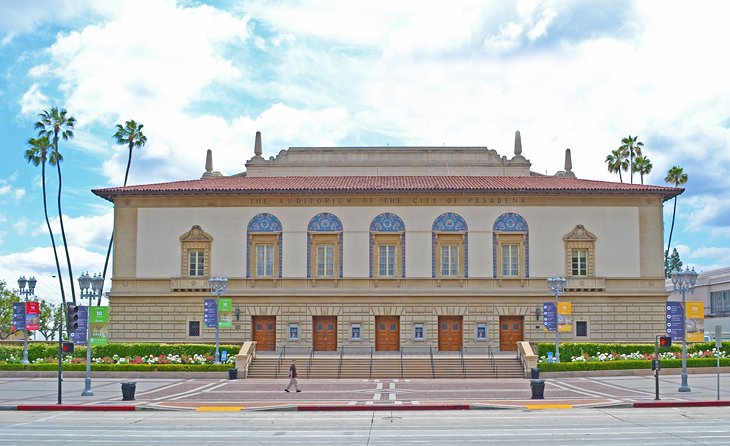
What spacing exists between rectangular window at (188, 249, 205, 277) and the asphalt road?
24.6m

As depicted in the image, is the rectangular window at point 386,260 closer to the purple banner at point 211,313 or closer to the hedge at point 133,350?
the hedge at point 133,350

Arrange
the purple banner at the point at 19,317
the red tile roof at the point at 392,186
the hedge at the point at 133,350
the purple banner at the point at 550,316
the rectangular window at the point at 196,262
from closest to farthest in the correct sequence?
the purple banner at the point at 550,316, the purple banner at the point at 19,317, the hedge at the point at 133,350, the red tile roof at the point at 392,186, the rectangular window at the point at 196,262

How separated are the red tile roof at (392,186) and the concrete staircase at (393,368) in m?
10.9

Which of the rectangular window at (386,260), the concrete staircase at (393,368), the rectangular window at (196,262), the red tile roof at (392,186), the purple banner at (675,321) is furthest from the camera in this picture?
the rectangular window at (196,262)

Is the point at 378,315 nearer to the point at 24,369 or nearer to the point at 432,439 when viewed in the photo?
the point at 24,369

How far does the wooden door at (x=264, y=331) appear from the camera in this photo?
178 ft

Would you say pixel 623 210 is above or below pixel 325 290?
above

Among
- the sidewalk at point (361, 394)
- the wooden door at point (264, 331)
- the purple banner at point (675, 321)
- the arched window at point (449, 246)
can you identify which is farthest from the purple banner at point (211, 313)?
the purple banner at point (675, 321)

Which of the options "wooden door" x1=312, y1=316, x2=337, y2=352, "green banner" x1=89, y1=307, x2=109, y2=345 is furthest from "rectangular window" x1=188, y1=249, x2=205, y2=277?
"green banner" x1=89, y1=307, x2=109, y2=345

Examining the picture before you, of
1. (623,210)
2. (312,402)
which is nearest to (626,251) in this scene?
(623,210)

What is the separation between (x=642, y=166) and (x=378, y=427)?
6443 centimetres

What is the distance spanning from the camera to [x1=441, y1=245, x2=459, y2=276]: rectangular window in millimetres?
54219

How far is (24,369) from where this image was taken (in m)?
46.3

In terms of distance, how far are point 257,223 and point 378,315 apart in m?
9.60
